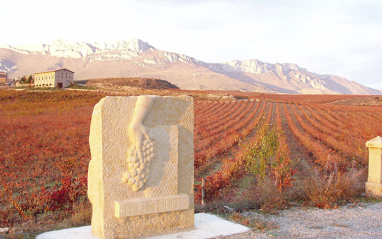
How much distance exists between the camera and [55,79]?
5156cm

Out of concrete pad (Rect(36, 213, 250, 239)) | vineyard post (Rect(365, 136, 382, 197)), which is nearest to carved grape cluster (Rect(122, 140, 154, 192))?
concrete pad (Rect(36, 213, 250, 239))

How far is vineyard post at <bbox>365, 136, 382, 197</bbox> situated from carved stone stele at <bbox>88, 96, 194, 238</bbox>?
4154mm

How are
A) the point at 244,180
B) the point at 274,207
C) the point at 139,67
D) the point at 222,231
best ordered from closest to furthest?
the point at 222,231
the point at 274,207
the point at 244,180
the point at 139,67

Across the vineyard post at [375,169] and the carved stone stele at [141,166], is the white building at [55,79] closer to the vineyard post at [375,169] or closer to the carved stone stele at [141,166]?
the vineyard post at [375,169]

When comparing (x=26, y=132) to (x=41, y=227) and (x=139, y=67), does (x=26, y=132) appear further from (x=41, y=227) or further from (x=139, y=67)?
(x=139, y=67)

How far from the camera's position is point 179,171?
4809 millimetres

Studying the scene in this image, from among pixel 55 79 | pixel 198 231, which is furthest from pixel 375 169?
pixel 55 79

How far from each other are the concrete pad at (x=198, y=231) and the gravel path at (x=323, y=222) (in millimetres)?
195

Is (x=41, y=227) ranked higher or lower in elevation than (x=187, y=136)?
lower

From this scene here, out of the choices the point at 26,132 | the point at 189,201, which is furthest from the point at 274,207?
the point at 26,132

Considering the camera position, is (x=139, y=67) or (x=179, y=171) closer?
(x=179, y=171)

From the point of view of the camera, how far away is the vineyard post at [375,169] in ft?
23.0

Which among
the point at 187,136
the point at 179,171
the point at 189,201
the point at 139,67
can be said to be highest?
the point at 139,67

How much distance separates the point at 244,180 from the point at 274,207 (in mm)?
3013
